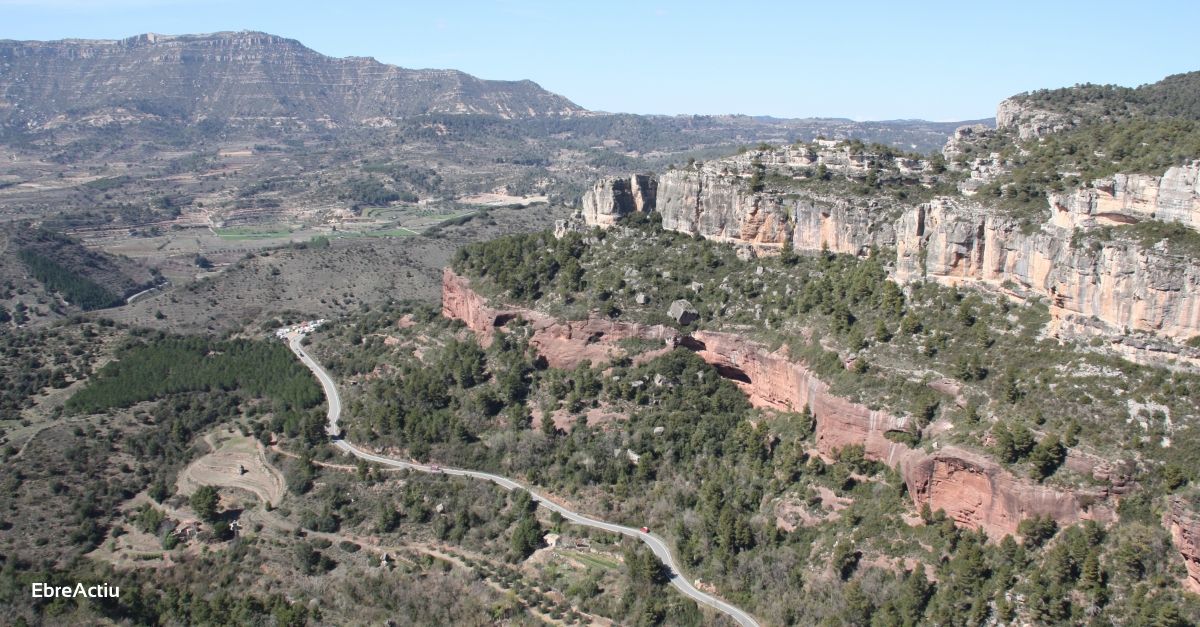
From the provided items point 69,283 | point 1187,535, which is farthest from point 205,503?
point 69,283

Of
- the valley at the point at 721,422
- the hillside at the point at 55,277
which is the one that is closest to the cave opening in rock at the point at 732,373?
the valley at the point at 721,422

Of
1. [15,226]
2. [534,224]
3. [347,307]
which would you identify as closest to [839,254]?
[347,307]

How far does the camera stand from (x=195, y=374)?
98.2 meters

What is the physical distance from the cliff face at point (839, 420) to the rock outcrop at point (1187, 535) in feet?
10.3

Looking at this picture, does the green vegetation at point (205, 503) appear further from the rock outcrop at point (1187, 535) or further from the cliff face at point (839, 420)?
the rock outcrop at point (1187, 535)

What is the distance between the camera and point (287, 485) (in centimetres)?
7750

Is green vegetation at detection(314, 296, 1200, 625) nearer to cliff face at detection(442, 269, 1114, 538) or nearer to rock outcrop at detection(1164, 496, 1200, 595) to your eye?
rock outcrop at detection(1164, 496, 1200, 595)

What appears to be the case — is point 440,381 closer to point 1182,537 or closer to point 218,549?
point 218,549

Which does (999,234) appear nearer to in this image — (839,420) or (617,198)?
(839,420)

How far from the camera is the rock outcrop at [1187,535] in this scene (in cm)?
4428

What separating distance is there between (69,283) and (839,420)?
461 feet

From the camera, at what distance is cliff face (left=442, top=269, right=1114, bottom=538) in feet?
166

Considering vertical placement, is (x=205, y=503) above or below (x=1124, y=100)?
below

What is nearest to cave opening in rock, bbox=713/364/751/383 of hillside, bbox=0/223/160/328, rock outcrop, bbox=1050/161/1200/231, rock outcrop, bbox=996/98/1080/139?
rock outcrop, bbox=1050/161/1200/231
